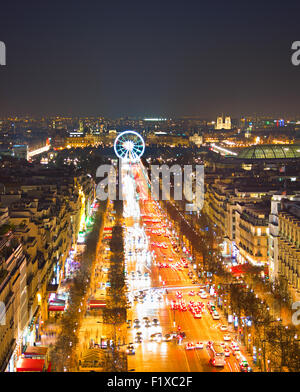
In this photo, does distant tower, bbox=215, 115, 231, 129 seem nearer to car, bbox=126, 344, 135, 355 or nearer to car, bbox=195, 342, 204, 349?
car, bbox=195, 342, 204, 349

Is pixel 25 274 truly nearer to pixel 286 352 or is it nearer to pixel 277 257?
pixel 286 352

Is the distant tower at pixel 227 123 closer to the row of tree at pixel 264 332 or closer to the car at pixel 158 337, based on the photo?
the row of tree at pixel 264 332

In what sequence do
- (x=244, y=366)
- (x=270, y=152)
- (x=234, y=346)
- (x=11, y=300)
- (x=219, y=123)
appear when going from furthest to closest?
(x=219, y=123) → (x=270, y=152) → (x=234, y=346) → (x=244, y=366) → (x=11, y=300)

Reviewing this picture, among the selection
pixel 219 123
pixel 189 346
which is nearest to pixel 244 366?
pixel 189 346

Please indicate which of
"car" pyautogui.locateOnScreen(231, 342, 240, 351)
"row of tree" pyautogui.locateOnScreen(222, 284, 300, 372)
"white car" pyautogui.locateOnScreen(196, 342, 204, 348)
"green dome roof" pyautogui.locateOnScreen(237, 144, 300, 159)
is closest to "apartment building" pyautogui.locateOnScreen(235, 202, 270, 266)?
"row of tree" pyautogui.locateOnScreen(222, 284, 300, 372)

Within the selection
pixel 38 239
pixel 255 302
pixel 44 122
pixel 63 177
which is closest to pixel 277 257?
pixel 255 302

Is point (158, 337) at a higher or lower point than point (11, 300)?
lower

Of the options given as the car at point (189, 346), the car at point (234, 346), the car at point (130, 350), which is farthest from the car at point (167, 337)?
the car at point (234, 346)

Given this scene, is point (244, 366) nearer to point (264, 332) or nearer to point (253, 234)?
point (264, 332)

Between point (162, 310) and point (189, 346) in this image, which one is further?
point (162, 310)
